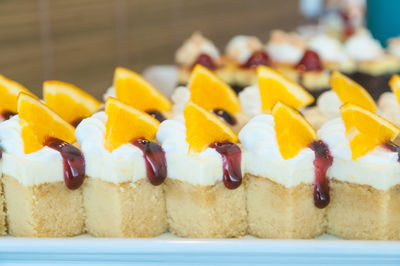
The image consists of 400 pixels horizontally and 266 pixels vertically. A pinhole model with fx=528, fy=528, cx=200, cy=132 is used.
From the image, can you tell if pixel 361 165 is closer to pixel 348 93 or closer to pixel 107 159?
pixel 348 93

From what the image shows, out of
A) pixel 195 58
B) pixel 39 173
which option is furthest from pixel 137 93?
pixel 195 58

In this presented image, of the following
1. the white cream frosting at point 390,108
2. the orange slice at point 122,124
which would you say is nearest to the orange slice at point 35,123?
the orange slice at point 122,124

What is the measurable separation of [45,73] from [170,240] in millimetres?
2157

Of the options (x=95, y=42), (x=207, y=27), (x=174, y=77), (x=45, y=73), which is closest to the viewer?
(x=45, y=73)

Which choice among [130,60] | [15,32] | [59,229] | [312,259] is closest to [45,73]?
[15,32]

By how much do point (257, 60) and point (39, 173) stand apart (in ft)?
6.89

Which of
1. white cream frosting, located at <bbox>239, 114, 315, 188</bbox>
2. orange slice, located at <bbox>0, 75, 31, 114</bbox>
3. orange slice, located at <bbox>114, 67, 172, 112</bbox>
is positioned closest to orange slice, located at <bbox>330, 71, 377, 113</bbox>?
white cream frosting, located at <bbox>239, 114, 315, 188</bbox>

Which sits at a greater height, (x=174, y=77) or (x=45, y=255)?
(x=174, y=77)

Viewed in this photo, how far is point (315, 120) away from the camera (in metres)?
1.85

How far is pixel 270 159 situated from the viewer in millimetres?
1402

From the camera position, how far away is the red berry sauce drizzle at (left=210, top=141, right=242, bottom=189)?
141cm

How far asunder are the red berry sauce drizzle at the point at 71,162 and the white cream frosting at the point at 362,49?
2671 millimetres

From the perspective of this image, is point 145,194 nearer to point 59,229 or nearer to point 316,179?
point 59,229

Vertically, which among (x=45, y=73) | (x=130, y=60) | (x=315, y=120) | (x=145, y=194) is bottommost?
(x=145, y=194)
